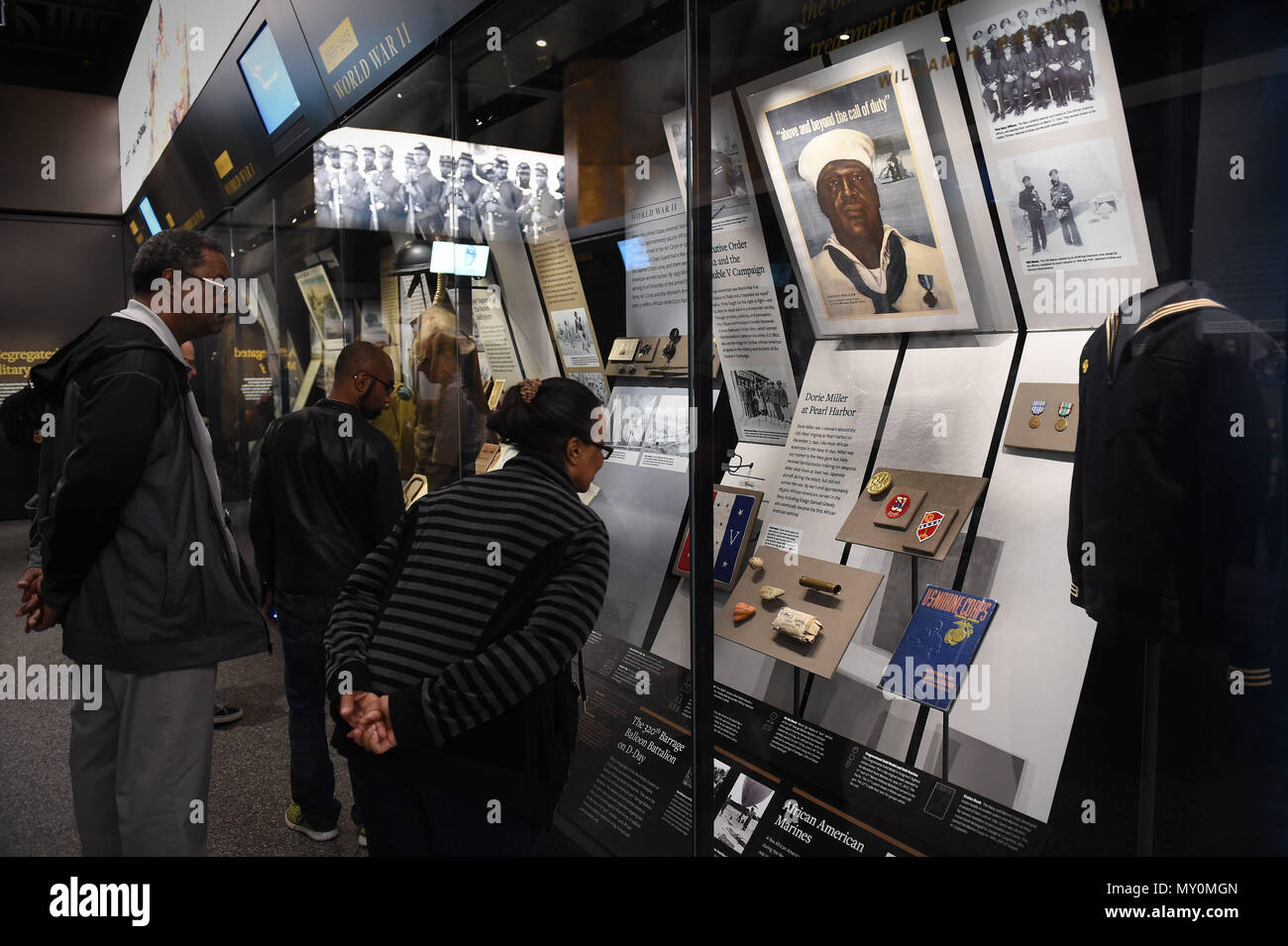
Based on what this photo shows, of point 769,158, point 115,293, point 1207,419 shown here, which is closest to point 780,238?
point 769,158

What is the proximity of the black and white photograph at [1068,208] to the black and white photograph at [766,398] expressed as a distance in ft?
2.09

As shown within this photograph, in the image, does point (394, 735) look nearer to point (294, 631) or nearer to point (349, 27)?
point (294, 631)

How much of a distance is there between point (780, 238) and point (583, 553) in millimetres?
1026

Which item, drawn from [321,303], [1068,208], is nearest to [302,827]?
[321,303]

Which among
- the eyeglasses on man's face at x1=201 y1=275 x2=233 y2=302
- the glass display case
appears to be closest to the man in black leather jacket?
the glass display case

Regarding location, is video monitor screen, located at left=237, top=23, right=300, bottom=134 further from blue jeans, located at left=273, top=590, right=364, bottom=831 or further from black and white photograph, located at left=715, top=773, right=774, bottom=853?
black and white photograph, located at left=715, top=773, right=774, bottom=853

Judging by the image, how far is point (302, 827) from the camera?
264 centimetres

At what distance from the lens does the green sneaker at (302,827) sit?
8.56ft

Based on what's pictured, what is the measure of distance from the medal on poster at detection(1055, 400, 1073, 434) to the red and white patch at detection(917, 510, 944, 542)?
1.03ft

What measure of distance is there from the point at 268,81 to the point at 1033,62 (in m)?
3.35

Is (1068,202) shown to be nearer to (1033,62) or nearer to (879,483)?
(1033,62)

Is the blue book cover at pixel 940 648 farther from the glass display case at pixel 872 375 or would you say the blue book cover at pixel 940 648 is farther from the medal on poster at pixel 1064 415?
the medal on poster at pixel 1064 415

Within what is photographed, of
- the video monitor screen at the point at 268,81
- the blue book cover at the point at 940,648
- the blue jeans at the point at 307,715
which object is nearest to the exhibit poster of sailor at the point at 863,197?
the blue book cover at the point at 940,648

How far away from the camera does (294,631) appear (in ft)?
8.41
